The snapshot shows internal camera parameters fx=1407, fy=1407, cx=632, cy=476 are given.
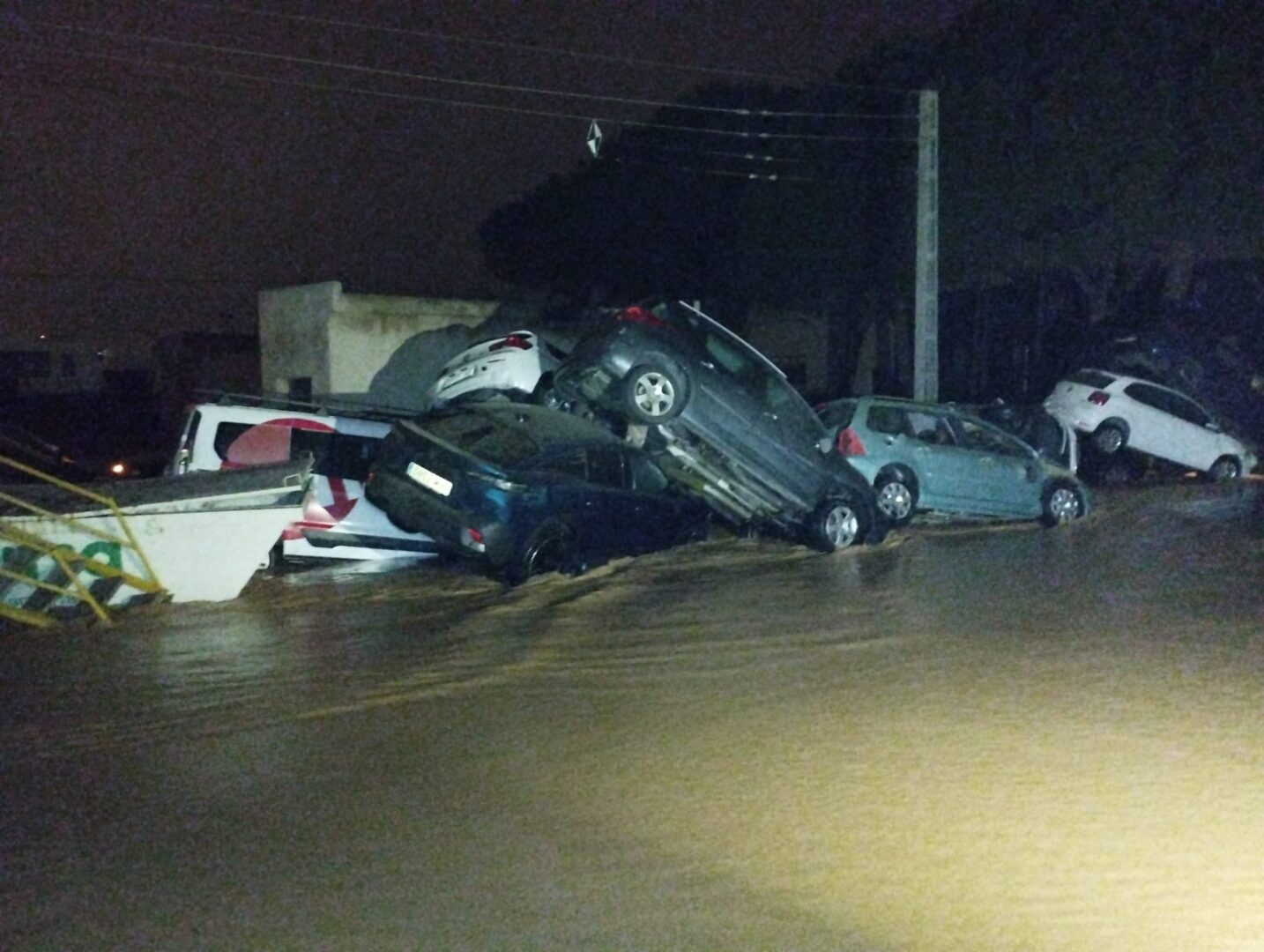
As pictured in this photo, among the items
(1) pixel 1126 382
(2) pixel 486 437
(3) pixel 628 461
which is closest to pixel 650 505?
(3) pixel 628 461

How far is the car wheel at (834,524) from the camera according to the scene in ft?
49.1

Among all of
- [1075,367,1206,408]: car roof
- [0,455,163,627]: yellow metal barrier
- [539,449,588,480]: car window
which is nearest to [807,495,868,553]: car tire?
[539,449,588,480]: car window

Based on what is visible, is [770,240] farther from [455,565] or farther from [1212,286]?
[455,565]

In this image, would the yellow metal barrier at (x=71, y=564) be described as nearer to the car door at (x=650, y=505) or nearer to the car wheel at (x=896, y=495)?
the car door at (x=650, y=505)

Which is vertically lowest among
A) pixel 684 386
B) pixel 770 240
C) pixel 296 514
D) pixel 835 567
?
pixel 835 567

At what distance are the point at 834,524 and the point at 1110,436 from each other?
8.60m

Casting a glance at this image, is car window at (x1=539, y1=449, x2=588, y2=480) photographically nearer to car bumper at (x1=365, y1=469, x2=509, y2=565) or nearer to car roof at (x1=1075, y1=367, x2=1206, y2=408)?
car bumper at (x1=365, y1=469, x2=509, y2=565)

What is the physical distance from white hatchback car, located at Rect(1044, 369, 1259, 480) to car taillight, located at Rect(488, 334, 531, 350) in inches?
392

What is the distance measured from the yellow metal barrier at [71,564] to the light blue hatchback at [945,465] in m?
7.94

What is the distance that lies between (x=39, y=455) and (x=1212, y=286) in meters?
23.7

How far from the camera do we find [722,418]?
13953 mm

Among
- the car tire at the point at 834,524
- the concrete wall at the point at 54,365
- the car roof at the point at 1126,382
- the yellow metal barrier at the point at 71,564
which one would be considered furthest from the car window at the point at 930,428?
the concrete wall at the point at 54,365

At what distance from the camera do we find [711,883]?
18.6 feet

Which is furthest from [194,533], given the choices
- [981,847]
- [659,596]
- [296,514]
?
[981,847]
